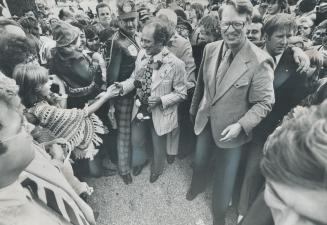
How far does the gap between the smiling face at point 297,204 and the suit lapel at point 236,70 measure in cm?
174

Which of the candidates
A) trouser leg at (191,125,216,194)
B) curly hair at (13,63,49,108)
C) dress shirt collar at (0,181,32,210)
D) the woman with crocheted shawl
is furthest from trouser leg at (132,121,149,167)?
dress shirt collar at (0,181,32,210)

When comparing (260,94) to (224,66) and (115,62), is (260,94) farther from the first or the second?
(115,62)

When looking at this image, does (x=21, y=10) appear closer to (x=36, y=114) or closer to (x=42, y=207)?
(x=36, y=114)

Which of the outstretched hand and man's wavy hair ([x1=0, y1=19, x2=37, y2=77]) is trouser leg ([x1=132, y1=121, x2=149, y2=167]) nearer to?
the outstretched hand

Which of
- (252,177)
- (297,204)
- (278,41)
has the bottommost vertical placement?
(252,177)

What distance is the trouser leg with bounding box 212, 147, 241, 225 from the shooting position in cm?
285

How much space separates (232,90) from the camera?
2506 millimetres

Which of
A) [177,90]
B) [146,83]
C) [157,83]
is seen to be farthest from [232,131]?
[146,83]

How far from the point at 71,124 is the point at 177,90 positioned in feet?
4.15

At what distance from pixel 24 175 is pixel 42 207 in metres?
0.18

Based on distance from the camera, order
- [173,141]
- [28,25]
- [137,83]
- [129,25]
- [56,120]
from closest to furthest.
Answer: [56,120]
[137,83]
[129,25]
[173,141]
[28,25]

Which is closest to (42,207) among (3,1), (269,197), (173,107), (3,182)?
(3,182)

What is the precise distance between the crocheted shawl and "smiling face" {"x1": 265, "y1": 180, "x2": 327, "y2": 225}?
1.87m

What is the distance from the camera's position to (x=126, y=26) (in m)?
3.63
